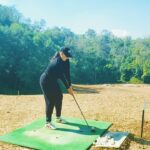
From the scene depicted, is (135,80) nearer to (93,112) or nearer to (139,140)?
(93,112)

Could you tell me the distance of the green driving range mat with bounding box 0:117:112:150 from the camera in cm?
559

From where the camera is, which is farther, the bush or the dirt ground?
the bush

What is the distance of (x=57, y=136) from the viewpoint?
608cm

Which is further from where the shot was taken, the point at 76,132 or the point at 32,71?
the point at 32,71

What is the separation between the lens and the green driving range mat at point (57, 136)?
5.59 metres

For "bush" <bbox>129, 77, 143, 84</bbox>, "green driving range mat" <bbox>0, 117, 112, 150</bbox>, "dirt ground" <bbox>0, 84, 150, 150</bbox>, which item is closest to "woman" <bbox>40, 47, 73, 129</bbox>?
"green driving range mat" <bbox>0, 117, 112, 150</bbox>

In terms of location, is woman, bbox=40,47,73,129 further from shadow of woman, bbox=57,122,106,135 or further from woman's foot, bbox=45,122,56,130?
shadow of woman, bbox=57,122,106,135

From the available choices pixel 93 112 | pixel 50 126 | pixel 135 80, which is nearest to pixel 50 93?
pixel 50 126

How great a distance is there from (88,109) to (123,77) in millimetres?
41293

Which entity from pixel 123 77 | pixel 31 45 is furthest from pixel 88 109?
pixel 123 77

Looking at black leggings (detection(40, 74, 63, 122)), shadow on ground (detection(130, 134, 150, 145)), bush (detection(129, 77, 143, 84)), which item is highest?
black leggings (detection(40, 74, 63, 122))

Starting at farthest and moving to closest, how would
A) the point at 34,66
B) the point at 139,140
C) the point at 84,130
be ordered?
the point at 34,66, the point at 84,130, the point at 139,140

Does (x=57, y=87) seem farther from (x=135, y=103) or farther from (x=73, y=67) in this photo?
(x=73, y=67)

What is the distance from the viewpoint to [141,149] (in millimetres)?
5723
